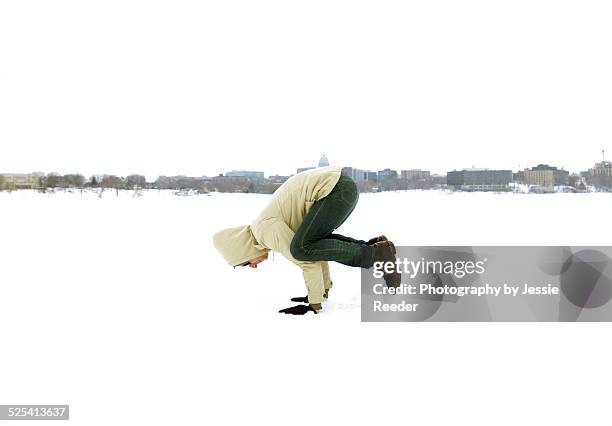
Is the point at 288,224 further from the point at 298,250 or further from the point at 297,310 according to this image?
the point at 297,310

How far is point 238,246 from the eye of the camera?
3.34 meters

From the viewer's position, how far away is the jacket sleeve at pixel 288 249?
312 cm

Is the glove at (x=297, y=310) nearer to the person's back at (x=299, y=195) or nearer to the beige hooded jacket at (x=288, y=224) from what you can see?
the beige hooded jacket at (x=288, y=224)

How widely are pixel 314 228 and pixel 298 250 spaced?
0.18m

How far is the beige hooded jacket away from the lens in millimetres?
3119

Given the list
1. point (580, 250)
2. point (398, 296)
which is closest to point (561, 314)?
point (580, 250)

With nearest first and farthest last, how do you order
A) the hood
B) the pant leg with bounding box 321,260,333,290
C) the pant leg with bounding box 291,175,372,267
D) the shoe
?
1. the pant leg with bounding box 291,175,372,267
2. the shoe
3. the hood
4. the pant leg with bounding box 321,260,333,290

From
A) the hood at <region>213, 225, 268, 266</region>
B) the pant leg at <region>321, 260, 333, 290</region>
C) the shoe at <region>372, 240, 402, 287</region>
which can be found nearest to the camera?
the shoe at <region>372, 240, 402, 287</region>

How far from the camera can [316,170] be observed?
3.21m

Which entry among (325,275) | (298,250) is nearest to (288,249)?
(298,250)

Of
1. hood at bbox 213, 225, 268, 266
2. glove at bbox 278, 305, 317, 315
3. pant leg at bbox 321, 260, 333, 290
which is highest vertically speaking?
hood at bbox 213, 225, 268, 266

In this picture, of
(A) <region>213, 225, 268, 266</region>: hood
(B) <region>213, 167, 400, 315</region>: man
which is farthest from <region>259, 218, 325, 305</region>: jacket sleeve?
(A) <region>213, 225, 268, 266</region>: hood

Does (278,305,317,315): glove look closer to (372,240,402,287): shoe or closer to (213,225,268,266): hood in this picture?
(213,225,268,266): hood

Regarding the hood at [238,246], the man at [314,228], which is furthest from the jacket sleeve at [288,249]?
the hood at [238,246]
